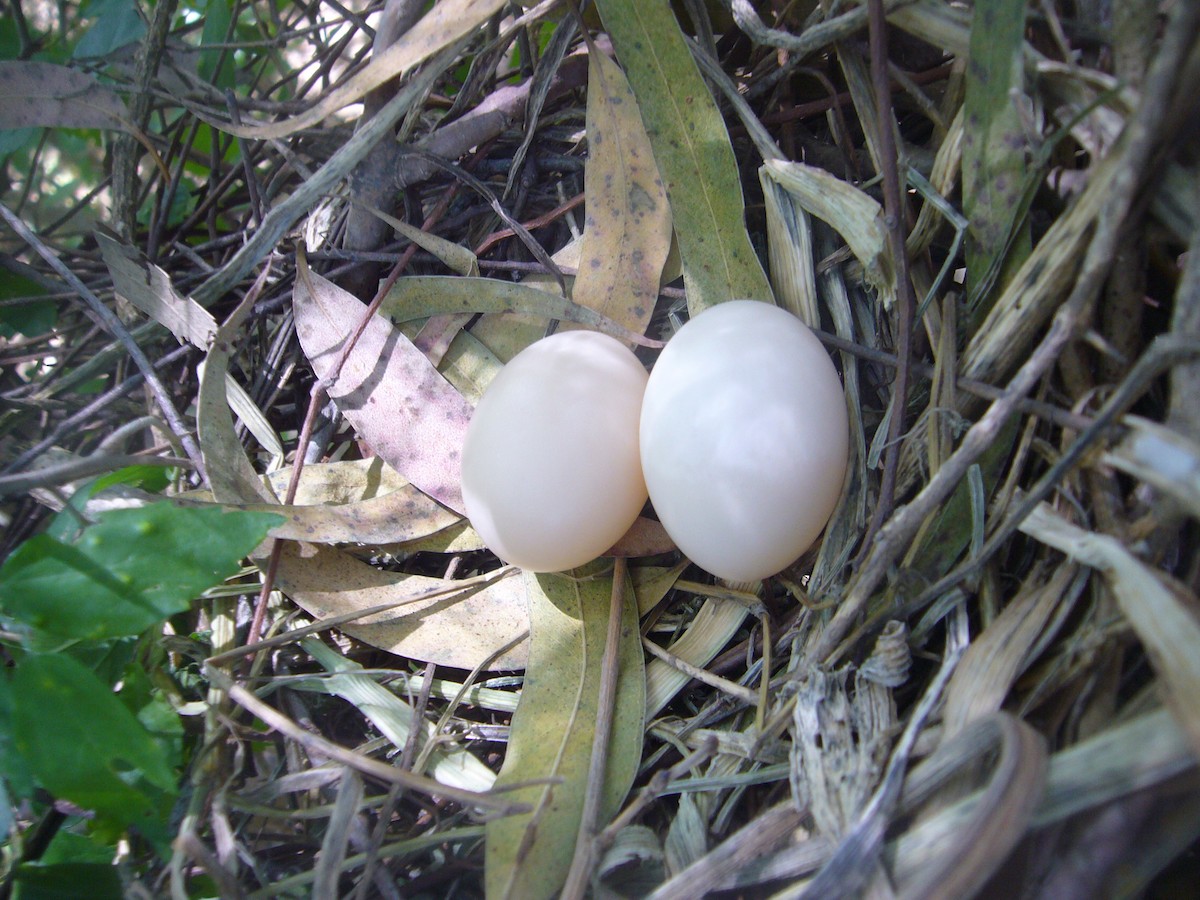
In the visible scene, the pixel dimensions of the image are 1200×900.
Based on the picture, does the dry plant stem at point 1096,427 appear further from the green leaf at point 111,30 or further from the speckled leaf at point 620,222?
the green leaf at point 111,30

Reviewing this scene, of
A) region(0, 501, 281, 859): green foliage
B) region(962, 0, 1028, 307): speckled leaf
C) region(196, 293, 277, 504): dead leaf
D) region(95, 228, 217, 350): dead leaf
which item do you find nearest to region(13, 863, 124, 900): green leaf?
region(0, 501, 281, 859): green foliage

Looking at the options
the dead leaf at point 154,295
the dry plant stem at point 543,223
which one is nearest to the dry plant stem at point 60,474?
the dead leaf at point 154,295

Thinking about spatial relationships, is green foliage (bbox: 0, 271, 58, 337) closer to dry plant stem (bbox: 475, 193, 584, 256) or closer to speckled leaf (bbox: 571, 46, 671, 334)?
dry plant stem (bbox: 475, 193, 584, 256)

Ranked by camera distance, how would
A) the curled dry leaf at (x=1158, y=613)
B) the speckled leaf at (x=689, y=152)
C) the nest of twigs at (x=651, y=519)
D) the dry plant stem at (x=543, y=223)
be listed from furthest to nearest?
1. the dry plant stem at (x=543, y=223)
2. the speckled leaf at (x=689, y=152)
3. the nest of twigs at (x=651, y=519)
4. the curled dry leaf at (x=1158, y=613)

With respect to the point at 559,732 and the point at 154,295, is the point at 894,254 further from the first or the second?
the point at 154,295

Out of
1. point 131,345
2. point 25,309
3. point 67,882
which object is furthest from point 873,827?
point 25,309

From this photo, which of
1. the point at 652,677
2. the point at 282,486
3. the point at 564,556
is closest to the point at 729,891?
the point at 652,677

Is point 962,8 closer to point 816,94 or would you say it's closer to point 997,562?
point 816,94
